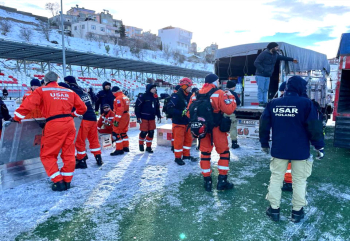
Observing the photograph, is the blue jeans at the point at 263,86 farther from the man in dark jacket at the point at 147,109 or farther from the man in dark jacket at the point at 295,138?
the man in dark jacket at the point at 295,138

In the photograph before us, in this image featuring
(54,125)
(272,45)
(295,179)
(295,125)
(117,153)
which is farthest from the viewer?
(272,45)

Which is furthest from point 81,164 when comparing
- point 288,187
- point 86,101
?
point 288,187

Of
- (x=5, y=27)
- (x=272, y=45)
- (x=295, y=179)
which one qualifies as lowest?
(x=295, y=179)

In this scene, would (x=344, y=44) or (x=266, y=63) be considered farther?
(x=266, y=63)

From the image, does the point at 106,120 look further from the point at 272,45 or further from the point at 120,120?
the point at 272,45

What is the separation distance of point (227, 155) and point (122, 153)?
11.0 feet

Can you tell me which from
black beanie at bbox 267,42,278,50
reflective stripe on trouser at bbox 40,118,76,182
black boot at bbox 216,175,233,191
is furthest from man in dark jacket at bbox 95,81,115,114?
black beanie at bbox 267,42,278,50

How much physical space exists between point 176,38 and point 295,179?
9267cm

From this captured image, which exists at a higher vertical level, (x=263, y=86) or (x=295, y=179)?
(x=263, y=86)

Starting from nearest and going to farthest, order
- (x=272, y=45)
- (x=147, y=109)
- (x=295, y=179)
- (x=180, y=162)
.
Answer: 1. (x=295, y=179)
2. (x=180, y=162)
3. (x=147, y=109)
4. (x=272, y=45)

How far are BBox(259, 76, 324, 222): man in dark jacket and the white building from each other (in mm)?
88964

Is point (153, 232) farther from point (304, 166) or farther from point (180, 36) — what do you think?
point (180, 36)

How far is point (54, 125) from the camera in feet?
13.3

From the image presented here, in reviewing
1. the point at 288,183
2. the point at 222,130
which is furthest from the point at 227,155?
the point at 288,183
